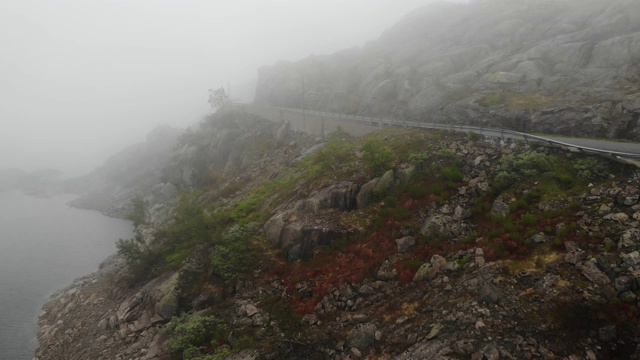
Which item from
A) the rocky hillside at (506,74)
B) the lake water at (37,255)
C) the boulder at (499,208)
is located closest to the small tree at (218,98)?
the rocky hillside at (506,74)

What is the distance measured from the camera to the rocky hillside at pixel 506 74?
2716cm

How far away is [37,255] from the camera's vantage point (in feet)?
169

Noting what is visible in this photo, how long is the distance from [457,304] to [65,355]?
1078 inches

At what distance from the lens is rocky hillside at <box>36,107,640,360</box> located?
1130 cm

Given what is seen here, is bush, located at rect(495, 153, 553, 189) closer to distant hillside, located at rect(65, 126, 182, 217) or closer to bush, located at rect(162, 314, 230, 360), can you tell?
bush, located at rect(162, 314, 230, 360)

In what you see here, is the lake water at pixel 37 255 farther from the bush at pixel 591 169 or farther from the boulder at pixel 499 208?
the bush at pixel 591 169

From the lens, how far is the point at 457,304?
41.9ft

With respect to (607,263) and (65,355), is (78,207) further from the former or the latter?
(607,263)

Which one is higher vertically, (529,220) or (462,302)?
(529,220)

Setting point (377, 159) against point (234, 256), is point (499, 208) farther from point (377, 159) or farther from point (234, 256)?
point (234, 256)

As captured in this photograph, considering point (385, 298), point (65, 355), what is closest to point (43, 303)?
point (65, 355)

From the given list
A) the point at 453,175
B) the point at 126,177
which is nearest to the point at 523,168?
the point at 453,175

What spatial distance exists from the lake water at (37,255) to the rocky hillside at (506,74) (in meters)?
44.2

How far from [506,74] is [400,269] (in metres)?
32.1
